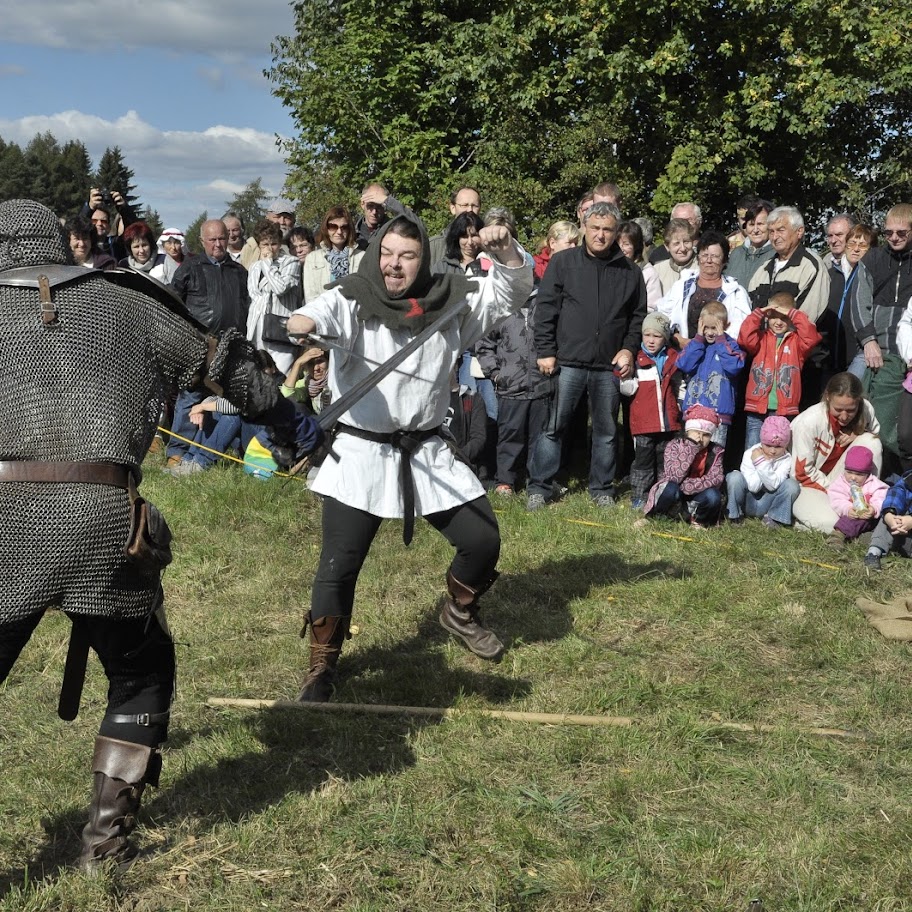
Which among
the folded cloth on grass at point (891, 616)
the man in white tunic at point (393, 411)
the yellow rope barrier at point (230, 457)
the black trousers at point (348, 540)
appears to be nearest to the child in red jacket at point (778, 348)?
the folded cloth on grass at point (891, 616)

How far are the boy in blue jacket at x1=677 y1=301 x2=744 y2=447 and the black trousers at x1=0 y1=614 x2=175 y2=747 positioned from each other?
5.34 metres

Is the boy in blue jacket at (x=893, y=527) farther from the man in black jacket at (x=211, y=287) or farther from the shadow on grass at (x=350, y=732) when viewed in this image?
the man in black jacket at (x=211, y=287)

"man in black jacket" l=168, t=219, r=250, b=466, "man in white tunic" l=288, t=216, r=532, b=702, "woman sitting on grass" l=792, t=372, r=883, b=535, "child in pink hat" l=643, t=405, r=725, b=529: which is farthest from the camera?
"man in black jacket" l=168, t=219, r=250, b=466

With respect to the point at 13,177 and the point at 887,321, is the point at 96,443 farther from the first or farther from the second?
the point at 13,177

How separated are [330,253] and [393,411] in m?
4.55

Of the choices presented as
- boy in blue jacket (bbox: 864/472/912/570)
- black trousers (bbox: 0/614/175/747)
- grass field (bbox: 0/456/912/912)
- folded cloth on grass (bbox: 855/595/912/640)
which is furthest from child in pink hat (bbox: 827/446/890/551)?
black trousers (bbox: 0/614/175/747)

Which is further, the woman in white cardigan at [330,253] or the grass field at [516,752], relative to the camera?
the woman in white cardigan at [330,253]

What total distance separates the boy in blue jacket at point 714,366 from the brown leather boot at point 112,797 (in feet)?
18.0

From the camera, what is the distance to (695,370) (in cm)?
822

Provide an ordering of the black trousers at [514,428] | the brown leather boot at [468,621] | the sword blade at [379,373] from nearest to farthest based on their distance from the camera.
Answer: the sword blade at [379,373]
the brown leather boot at [468,621]
the black trousers at [514,428]

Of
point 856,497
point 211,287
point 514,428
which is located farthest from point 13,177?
point 856,497

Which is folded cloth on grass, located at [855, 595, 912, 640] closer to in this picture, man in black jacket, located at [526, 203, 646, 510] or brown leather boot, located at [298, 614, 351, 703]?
man in black jacket, located at [526, 203, 646, 510]

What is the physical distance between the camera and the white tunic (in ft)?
15.7

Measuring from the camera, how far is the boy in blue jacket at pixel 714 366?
812 cm
